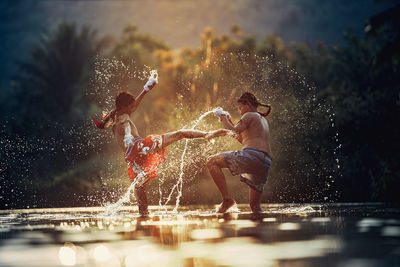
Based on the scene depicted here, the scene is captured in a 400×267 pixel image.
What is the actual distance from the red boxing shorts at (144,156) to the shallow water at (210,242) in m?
1.32

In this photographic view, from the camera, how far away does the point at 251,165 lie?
30.8 feet

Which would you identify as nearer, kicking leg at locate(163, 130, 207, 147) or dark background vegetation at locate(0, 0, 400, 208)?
kicking leg at locate(163, 130, 207, 147)

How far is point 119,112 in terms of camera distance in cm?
1025

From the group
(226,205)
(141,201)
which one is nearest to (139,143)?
(141,201)

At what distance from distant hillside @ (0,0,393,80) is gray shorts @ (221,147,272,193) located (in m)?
119

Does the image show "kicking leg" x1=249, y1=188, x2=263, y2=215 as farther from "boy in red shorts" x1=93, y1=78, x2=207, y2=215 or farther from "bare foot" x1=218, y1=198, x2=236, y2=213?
"boy in red shorts" x1=93, y1=78, x2=207, y2=215

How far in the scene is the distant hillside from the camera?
445ft

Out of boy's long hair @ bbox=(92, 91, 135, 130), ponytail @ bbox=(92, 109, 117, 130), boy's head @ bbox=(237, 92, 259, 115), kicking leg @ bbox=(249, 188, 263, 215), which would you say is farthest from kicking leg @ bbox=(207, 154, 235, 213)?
ponytail @ bbox=(92, 109, 117, 130)

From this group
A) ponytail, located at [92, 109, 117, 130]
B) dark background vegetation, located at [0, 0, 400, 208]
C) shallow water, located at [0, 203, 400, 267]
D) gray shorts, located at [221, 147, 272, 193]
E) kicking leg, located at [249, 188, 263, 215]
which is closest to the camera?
shallow water, located at [0, 203, 400, 267]

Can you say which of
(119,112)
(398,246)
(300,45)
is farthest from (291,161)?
(300,45)

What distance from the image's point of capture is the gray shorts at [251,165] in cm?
938

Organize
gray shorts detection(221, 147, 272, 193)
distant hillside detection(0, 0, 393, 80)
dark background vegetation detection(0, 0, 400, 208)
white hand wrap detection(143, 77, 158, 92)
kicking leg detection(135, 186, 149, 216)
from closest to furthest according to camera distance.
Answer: gray shorts detection(221, 147, 272, 193) < kicking leg detection(135, 186, 149, 216) < white hand wrap detection(143, 77, 158, 92) < dark background vegetation detection(0, 0, 400, 208) < distant hillside detection(0, 0, 393, 80)

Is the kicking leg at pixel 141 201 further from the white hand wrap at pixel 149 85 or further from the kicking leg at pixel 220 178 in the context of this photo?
the white hand wrap at pixel 149 85

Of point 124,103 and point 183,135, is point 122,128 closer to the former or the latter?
point 124,103
